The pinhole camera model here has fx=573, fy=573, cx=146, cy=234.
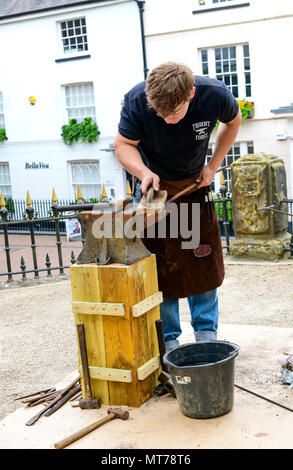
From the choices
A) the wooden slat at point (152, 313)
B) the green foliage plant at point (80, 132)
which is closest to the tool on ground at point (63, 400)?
the wooden slat at point (152, 313)

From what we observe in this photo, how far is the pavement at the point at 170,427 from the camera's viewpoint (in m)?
2.85

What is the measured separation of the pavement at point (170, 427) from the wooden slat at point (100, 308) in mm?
575

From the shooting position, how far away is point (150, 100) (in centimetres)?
309

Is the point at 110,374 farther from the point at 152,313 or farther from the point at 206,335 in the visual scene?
the point at 206,335

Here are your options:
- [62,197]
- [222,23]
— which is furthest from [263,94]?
[62,197]

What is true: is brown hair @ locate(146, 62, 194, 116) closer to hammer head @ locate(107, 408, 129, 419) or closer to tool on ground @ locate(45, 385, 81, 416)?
hammer head @ locate(107, 408, 129, 419)

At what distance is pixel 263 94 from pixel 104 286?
48.0 feet

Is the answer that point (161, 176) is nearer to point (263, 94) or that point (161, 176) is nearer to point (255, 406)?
point (255, 406)

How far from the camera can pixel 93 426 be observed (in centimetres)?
307

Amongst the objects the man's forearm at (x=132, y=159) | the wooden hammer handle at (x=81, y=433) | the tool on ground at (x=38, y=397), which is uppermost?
the man's forearm at (x=132, y=159)

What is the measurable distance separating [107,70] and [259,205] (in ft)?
37.9

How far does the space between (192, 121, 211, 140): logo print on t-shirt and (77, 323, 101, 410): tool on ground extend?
4.39 ft

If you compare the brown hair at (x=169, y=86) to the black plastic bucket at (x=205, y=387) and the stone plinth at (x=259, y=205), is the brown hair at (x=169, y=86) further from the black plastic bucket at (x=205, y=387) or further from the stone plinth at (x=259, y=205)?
the stone plinth at (x=259, y=205)

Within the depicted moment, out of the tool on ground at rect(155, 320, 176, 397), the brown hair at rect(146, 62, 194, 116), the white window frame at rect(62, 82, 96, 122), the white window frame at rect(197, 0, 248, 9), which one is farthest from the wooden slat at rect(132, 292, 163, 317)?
the white window frame at rect(62, 82, 96, 122)
